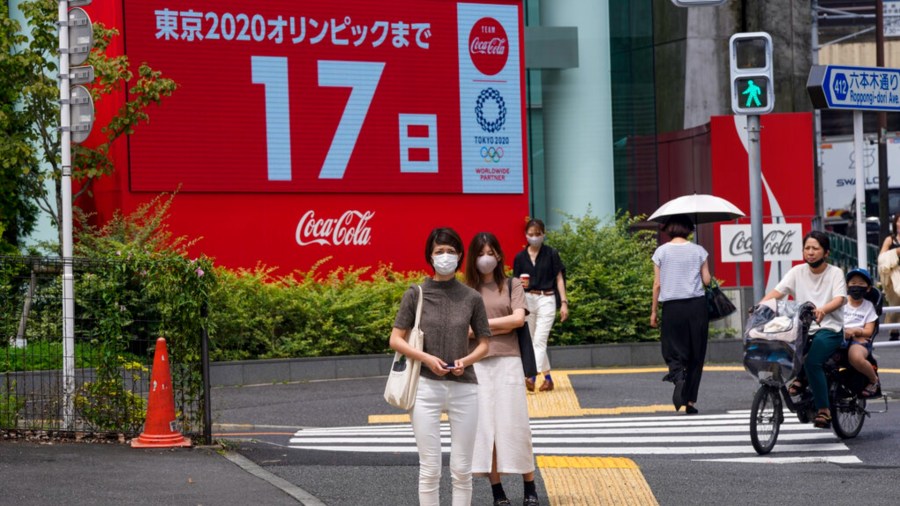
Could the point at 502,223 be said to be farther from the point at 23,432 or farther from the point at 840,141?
the point at 840,141

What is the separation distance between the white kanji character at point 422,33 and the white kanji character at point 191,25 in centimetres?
366

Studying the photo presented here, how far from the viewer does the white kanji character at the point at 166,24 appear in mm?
21609

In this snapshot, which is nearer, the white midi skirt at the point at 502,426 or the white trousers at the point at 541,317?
the white midi skirt at the point at 502,426

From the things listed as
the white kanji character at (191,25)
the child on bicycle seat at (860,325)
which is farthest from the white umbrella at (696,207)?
the white kanji character at (191,25)

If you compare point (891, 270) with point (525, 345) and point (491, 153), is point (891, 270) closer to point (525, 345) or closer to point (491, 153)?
point (491, 153)

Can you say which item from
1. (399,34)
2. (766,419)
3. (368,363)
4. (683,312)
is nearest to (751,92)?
(683,312)

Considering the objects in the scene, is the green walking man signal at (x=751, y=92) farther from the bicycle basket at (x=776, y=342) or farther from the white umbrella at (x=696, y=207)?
the bicycle basket at (x=776, y=342)

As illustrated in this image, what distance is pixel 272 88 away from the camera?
73.8 ft

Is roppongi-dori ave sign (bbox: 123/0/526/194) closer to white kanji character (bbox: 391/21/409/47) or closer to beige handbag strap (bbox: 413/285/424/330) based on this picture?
white kanji character (bbox: 391/21/409/47)

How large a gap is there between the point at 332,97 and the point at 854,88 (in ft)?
33.7

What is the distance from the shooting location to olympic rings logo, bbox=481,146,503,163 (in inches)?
937

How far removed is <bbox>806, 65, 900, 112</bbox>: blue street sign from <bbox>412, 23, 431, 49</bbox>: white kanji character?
987 cm

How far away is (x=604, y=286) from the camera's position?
68.8 ft

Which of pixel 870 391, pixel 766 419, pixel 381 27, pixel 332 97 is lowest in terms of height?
pixel 766 419
